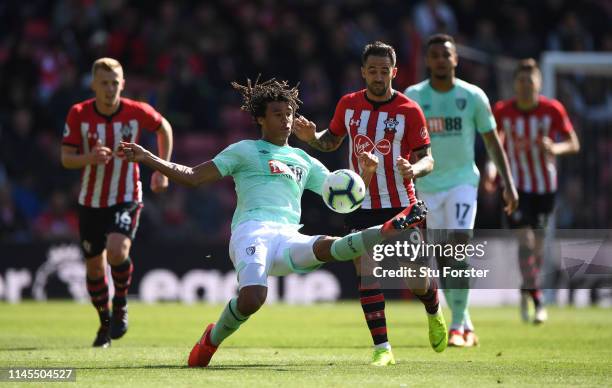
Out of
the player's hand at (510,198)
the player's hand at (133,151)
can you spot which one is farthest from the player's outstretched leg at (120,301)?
the player's hand at (510,198)

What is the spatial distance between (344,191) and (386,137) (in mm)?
1215

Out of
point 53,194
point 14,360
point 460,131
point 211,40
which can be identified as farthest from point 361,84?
point 14,360

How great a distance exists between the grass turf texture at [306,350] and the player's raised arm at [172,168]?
1271 millimetres

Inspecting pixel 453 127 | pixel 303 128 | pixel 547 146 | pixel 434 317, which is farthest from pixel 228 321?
pixel 547 146

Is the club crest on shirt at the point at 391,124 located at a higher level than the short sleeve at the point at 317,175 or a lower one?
higher

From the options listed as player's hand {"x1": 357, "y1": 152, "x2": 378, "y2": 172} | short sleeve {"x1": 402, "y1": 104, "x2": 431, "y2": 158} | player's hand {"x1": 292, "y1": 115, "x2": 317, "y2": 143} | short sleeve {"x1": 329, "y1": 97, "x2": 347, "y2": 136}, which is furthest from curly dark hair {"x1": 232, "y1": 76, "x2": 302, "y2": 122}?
short sleeve {"x1": 402, "y1": 104, "x2": 431, "y2": 158}

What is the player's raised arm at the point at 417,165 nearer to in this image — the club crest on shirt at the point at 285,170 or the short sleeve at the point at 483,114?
the club crest on shirt at the point at 285,170

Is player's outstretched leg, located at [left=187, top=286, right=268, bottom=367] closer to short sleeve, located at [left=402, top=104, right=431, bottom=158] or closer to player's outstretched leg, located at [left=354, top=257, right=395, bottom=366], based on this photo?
player's outstretched leg, located at [left=354, top=257, right=395, bottom=366]

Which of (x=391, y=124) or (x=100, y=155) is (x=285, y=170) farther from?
(x=100, y=155)

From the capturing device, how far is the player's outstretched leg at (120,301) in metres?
10.8

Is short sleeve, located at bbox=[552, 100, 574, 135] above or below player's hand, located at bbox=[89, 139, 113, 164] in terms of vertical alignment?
above

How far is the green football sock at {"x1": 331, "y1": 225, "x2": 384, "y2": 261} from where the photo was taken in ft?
26.2

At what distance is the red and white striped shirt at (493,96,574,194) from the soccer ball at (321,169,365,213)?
599 cm

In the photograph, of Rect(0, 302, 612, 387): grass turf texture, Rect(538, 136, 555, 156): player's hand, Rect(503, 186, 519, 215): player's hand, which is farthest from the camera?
Rect(538, 136, 555, 156): player's hand
